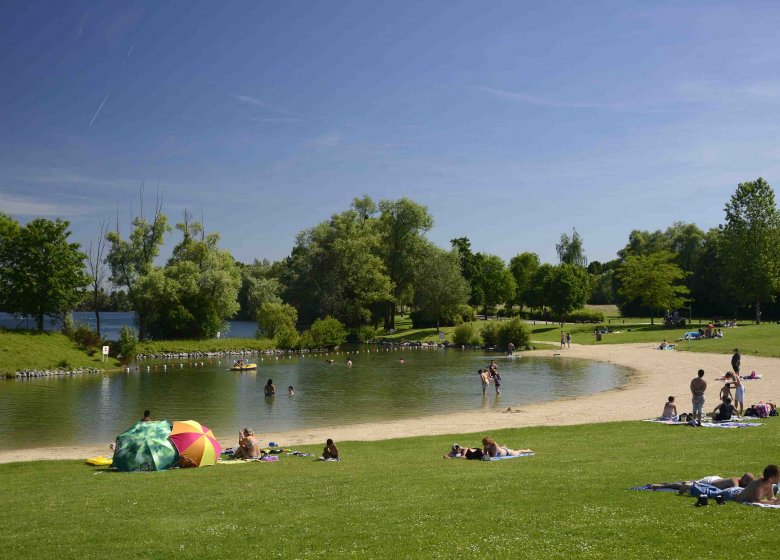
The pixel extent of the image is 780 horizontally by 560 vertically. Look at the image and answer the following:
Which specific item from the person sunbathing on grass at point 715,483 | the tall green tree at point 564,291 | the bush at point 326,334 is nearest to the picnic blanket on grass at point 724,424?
the person sunbathing on grass at point 715,483

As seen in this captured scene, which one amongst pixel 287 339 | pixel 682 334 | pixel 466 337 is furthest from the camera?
pixel 466 337

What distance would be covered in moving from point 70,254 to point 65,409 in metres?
29.4

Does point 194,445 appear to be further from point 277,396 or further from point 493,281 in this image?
point 493,281

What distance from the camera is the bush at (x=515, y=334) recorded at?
7175cm

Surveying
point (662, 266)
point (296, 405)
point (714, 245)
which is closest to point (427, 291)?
point (662, 266)

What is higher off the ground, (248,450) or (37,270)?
(37,270)

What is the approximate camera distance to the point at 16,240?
58.9m

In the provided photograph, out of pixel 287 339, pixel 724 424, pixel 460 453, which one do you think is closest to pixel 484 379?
pixel 724 424

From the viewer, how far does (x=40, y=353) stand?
54.5 m

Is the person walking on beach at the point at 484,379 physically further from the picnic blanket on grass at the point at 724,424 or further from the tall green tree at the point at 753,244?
the tall green tree at the point at 753,244

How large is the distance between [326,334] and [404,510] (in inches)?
2657

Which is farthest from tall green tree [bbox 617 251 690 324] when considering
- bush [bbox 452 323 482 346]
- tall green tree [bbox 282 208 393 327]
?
tall green tree [bbox 282 208 393 327]

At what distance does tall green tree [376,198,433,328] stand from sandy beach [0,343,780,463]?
4865cm

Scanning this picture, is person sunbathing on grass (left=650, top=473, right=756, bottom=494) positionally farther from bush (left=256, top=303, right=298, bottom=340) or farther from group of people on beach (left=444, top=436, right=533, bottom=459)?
bush (left=256, top=303, right=298, bottom=340)
